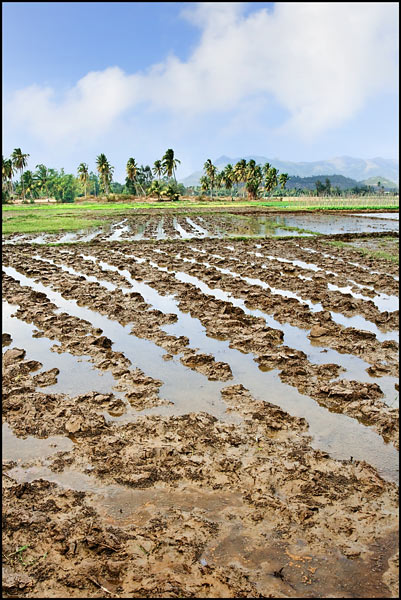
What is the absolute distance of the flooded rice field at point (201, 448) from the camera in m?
3.46

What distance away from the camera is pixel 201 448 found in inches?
201

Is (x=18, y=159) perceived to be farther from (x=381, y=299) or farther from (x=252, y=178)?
(x=381, y=299)

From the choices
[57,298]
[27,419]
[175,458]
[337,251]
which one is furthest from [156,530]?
[337,251]

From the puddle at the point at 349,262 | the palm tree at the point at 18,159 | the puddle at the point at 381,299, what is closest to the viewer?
the puddle at the point at 381,299

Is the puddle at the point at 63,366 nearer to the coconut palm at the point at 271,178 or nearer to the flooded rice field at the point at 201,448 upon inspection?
the flooded rice field at the point at 201,448

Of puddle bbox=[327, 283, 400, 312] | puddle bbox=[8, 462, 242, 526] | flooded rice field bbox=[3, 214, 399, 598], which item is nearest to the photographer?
flooded rice field bbox=[3, 214, 399, 598]

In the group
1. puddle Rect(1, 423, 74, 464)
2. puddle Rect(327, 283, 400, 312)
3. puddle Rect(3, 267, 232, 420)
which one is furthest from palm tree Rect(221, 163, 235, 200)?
puddle Rect(1, 423, 74, 464)

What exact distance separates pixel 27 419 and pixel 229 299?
717cm

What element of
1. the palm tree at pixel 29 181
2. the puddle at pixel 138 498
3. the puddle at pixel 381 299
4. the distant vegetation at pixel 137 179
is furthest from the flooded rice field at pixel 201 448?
the palm tree at pixel 29 181

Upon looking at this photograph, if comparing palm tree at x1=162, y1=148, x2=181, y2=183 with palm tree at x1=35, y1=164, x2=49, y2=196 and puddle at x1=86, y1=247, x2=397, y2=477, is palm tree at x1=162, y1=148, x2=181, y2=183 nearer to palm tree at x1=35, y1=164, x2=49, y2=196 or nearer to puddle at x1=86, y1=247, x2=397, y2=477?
palm tree at x1=35, y1=164, x2=49, y2=196

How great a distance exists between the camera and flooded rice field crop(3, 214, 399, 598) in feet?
11.3

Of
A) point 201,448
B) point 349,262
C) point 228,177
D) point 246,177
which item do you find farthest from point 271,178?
point 201,448

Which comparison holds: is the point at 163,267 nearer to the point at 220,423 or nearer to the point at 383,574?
the point at 220,423

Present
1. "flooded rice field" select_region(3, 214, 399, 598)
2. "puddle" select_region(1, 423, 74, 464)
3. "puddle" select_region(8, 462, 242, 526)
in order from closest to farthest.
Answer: "flooded rice field" select_region(3, 214, 399, 598), "puddle" select_region(8, 462, 242, 526), "puddle" select_region(1, 423, 74, 464)
